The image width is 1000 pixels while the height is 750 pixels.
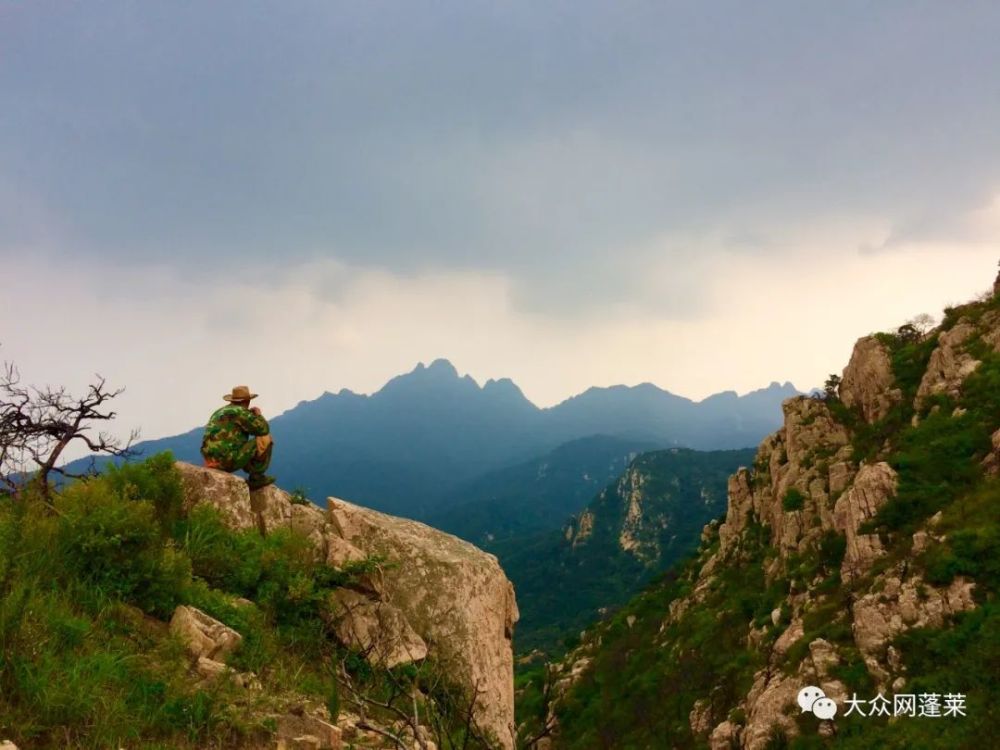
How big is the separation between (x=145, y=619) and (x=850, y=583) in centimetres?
3583

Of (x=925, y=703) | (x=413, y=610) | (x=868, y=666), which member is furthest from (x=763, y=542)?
(x=413, y=610)

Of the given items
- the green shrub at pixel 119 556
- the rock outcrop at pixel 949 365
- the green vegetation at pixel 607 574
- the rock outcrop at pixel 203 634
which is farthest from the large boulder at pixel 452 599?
the green vegetation at pixel 607 574

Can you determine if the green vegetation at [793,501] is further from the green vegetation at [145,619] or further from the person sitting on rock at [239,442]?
the person sitting on rock at [239,442]

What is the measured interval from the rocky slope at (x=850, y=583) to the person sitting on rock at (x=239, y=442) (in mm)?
8668

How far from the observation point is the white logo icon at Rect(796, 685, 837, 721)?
24234 mm

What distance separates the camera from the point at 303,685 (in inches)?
263

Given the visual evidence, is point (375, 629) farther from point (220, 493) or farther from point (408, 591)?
point (220, 493)

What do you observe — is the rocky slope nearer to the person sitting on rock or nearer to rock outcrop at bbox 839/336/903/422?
rock outcrop at bbox 839/336/903/422

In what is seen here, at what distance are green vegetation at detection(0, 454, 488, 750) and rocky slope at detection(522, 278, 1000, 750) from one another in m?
6.70

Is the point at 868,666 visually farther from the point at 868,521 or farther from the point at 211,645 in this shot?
the point at 211,645

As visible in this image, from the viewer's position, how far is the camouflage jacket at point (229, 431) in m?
10.9

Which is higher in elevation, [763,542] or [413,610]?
[413,610]

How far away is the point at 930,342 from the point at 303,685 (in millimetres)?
51091

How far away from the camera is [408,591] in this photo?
10234 mm
